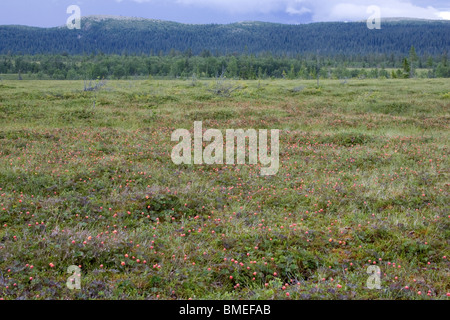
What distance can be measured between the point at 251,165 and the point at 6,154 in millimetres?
Result: 8475

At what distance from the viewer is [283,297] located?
439 centimetres

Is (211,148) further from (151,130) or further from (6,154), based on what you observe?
(6,154)

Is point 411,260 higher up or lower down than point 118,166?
lower down

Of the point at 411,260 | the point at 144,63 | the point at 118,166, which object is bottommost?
the point at 411,260
